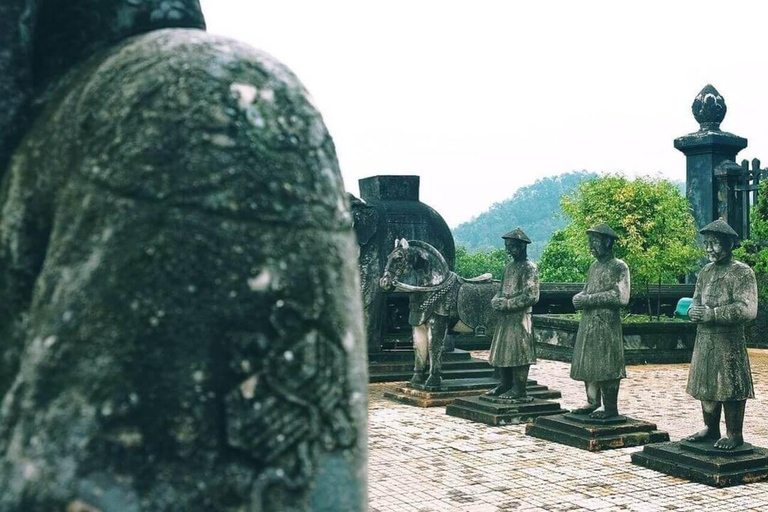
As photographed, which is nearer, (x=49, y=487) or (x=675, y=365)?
(x=49, y=487)

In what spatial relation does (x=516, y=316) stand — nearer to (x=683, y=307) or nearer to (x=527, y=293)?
(x=527, y=293)

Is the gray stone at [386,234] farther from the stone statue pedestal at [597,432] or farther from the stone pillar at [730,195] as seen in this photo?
the stone pillar at [730,195]

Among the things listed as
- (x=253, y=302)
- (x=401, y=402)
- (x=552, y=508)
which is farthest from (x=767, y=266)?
(x=253, y=302)

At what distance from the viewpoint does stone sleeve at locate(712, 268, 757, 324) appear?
7875 millimetres

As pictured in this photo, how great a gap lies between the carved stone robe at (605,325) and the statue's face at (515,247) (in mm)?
1576

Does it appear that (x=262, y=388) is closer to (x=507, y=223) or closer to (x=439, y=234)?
(x=439, y=234)

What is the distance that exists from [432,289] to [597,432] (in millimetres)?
→ 3772

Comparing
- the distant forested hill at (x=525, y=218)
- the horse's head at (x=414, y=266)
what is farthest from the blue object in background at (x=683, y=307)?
the distant forested hill at (x=525, y=218)

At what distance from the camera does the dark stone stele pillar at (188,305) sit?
869 millimetres

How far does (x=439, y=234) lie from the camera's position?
15.0m

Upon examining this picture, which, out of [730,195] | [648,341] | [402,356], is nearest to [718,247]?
[402,356]

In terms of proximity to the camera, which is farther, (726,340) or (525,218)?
(525,218)

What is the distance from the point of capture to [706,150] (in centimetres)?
1855

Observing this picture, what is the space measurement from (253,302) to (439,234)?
1414 cm
